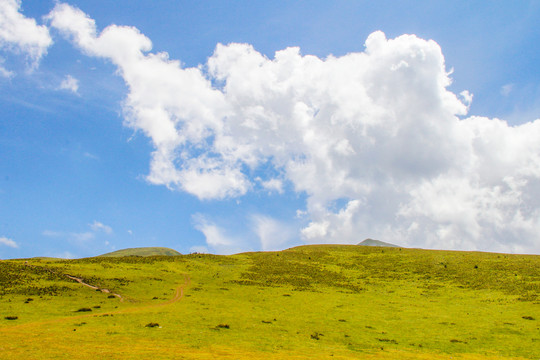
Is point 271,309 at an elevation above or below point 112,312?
below

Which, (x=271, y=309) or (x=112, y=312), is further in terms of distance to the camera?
(x=271, y=309)

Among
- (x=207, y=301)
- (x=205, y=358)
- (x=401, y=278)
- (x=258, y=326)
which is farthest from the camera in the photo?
(x=401, y=278)

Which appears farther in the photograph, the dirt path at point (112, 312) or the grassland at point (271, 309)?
the dirt path at point (112, 312)

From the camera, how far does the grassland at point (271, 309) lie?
28109 millimetres

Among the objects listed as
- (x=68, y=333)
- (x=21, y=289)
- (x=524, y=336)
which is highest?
(x=21, y=289)

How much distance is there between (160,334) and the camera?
30.6m

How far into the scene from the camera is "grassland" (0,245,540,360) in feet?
92.2

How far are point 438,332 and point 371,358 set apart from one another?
15.6 metres

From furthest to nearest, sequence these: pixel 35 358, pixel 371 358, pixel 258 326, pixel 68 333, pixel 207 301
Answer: pixel 207 301
pixel 258 326
pixel 68 333
pixel 371 358
pixel 35 358

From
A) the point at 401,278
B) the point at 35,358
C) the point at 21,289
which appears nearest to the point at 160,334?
the point at 35,358

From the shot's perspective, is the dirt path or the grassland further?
the dirt path

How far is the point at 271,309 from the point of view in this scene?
46.2 meters

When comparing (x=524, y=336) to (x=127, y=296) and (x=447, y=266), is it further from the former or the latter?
(x=127, y=296)

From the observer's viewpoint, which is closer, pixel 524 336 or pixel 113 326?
pixel 113 326
